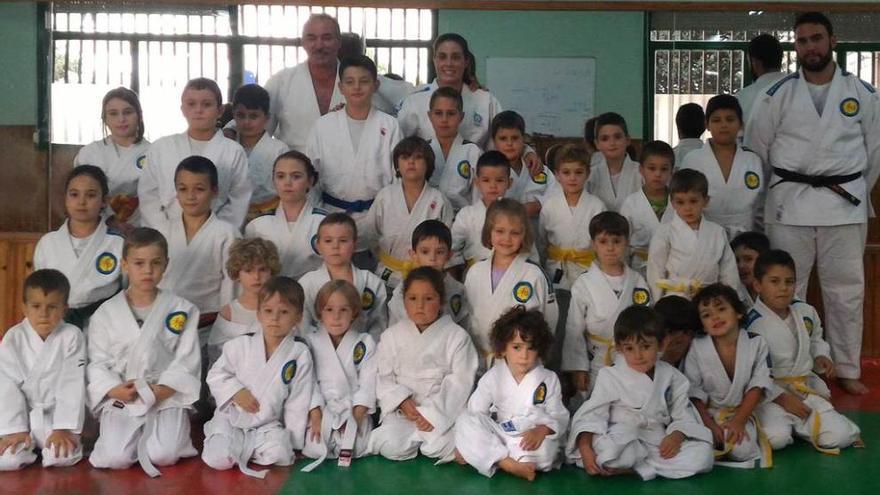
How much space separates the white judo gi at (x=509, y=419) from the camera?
3932mm

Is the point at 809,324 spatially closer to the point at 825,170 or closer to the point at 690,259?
the point at 690,259

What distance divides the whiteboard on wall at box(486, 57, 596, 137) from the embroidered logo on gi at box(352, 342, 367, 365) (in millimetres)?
3129

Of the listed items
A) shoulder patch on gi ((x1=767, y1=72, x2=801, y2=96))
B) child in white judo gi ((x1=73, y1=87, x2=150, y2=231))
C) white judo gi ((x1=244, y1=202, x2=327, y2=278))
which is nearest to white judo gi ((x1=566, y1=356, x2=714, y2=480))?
white judo gi ((x1=244, y1=202, x2=327, y2=278))

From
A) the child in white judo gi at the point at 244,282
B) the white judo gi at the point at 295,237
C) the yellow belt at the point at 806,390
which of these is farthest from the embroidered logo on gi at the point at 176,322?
the yellow belt at the point at 806,390

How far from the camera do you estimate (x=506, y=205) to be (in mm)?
4539

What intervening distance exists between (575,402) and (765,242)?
1244 millimetres

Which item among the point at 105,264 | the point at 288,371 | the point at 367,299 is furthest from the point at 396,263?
the point at 105,264

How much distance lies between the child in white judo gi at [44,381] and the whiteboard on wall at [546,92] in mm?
3723

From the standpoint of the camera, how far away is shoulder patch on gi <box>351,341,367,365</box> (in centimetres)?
437

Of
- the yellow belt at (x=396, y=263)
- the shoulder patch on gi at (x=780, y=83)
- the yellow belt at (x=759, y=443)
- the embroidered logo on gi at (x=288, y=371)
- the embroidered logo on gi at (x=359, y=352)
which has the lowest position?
the yellow belt at (x=759, y=443)

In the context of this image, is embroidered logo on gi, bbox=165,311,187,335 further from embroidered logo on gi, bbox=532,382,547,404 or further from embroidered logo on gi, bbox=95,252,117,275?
embroidered logo on gi, bbox=532,382,547,404

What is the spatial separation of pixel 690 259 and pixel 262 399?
2.05 metres

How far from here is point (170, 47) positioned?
6.60 m

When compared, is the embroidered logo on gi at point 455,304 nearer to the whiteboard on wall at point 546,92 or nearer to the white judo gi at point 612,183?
the white judo gi at point 612,183
